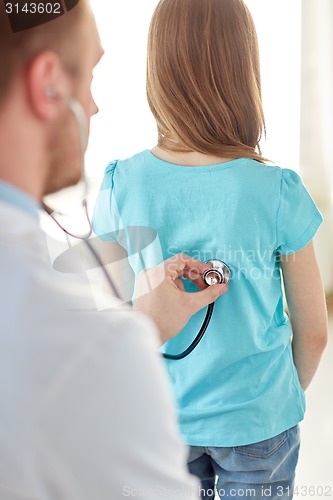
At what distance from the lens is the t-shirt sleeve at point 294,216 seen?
3.39 feet

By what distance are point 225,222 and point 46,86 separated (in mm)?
561

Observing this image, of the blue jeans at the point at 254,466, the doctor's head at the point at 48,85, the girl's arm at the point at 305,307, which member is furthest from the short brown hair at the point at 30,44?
the blue jeans at the point at 254,466

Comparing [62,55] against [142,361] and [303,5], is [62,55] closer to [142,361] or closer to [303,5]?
[142,361]

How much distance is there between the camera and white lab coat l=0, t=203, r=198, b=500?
1.42 ft

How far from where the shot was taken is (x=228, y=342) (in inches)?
42.8

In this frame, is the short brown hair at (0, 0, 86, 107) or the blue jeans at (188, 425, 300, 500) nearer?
the short brown hair at (0, 0, 86, 107)

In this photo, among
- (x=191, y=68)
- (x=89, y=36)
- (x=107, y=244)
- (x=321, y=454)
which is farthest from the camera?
(x=321, y=454)

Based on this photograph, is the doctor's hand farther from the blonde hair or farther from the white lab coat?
the white lab coat

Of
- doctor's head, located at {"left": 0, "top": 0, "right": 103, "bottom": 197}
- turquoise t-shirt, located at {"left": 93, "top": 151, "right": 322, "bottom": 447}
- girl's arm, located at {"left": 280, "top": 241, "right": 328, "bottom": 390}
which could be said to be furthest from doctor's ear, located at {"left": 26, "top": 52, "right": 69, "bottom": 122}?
girl's arm, located at {"left": 280, "top": 241, "right": 328, "bottom": 390}

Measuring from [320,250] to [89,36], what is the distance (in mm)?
2331

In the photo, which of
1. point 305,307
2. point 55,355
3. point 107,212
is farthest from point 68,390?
point 305,307

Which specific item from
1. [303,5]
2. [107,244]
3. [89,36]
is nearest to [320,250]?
[303,5]

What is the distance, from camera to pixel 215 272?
41.0 inches

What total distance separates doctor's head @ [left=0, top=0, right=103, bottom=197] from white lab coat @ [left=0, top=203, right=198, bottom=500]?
0.06m
